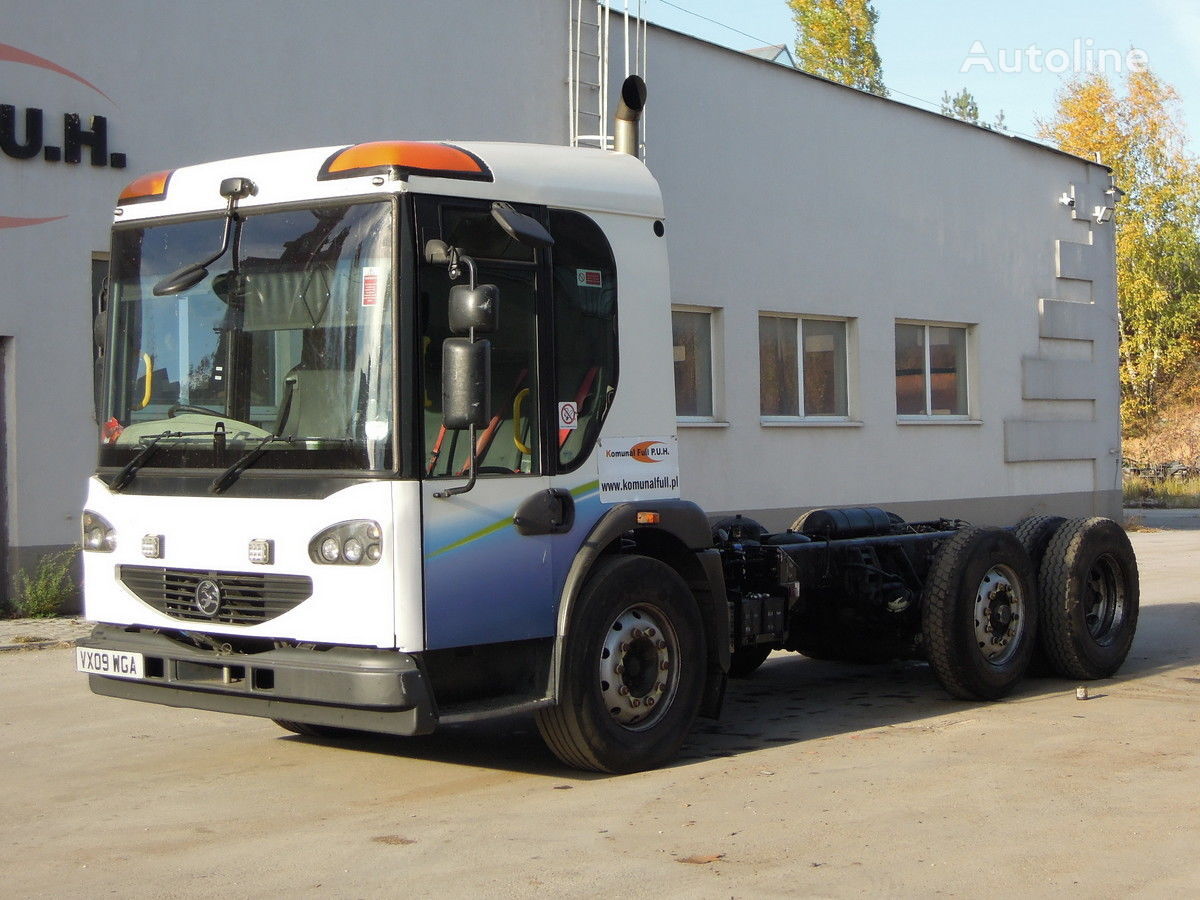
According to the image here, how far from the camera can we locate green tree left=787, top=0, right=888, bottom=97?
52.0 meters

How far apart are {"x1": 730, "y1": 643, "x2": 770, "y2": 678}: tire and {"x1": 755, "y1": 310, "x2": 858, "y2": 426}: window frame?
9.16 metres

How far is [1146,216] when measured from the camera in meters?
50.2

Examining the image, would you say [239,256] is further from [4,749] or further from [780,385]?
[780,385]

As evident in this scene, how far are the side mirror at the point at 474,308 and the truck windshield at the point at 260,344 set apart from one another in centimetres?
30

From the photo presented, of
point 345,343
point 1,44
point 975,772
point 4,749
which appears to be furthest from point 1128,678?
point 1,44

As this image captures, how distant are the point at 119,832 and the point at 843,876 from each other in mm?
2923

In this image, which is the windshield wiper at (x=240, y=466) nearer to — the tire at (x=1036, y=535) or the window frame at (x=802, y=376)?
the tire at (x=1036, y=535)

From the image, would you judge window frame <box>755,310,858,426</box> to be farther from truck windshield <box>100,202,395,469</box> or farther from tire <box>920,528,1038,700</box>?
truck windshield <box>100,202,395,469</box>

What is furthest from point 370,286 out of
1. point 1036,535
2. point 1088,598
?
point 1088,598

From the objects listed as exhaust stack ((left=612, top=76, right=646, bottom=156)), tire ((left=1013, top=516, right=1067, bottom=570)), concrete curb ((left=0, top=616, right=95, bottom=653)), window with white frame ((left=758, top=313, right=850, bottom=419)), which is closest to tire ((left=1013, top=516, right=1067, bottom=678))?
tire ((left=1013, top=516, right=1067, bottom=570))

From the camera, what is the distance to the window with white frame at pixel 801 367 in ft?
63.7

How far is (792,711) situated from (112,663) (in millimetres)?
3931

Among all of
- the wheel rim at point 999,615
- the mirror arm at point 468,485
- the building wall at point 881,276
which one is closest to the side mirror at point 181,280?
the mirror arm at point 468,485

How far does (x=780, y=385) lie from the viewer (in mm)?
19594
